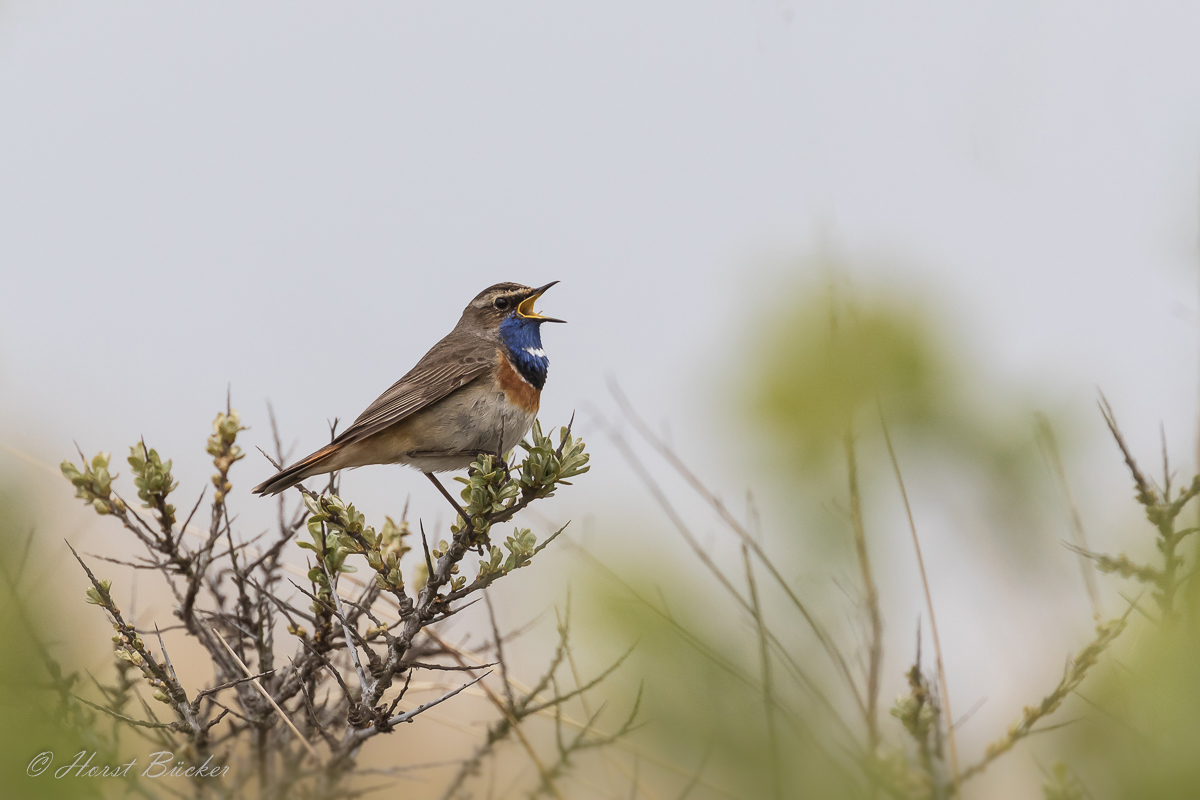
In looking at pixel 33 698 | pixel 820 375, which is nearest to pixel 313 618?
pixel 33 698

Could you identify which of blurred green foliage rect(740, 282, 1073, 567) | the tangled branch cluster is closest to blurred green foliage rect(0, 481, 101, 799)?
the tangled branch cluster

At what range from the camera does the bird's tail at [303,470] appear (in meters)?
4.83

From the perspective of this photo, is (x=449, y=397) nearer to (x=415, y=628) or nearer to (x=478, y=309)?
(x=478, y=309)

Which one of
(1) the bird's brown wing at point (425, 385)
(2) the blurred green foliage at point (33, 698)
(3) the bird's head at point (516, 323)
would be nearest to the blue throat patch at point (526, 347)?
(3) the bird's head at point (516, 323)

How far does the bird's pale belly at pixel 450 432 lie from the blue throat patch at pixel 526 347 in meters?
0.33

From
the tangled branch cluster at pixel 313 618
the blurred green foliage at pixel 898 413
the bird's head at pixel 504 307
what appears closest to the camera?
the tangled branch cluster at pixel 313 618

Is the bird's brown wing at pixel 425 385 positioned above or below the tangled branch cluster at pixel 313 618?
above

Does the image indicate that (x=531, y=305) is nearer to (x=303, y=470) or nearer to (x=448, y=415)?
(x=448, y=415)

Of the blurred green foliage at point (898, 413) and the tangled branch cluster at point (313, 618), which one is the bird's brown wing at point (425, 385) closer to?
the tangled branch cluster at point (313, 618)

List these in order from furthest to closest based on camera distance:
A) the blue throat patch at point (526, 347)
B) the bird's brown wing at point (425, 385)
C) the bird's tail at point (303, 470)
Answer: the blue throat patch at point (526, 347) < the bird's brown wing at point (425, 385) < the bird's tail at point (303, 470)

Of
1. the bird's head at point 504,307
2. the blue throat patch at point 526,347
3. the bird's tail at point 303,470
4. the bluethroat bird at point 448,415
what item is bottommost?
the bird's tail at point 303,470

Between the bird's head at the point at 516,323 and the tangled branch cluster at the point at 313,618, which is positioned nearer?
the tangled branch cluster at the point at 313,618

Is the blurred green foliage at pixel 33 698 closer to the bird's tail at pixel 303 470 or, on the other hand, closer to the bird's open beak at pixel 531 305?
the bird's tail at pixel 303 470

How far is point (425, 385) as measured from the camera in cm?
548
